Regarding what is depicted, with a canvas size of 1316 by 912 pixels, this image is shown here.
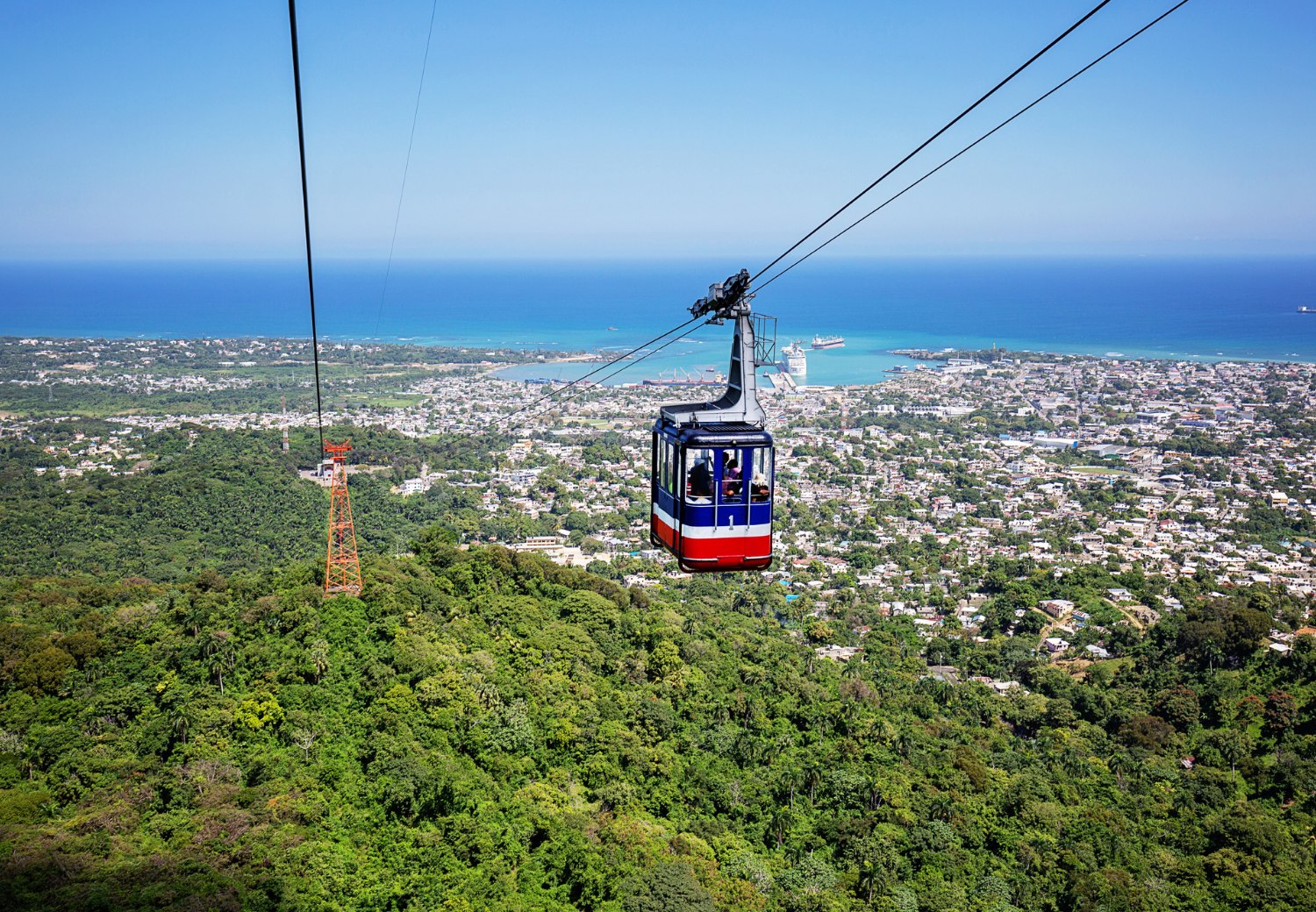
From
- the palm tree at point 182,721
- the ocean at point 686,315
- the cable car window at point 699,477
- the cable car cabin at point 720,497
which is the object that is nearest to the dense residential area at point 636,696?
the palm tree at point 182,721

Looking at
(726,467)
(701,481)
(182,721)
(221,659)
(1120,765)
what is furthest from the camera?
(1120,765)

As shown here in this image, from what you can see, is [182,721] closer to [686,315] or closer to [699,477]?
[699,477]

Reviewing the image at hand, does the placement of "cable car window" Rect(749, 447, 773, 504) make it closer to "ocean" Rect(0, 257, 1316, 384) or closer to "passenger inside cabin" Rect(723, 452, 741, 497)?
"passenger inside cabin" Rect(723, 452, 741, 497)

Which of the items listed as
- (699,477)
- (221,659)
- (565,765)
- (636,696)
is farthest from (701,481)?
(221,659)

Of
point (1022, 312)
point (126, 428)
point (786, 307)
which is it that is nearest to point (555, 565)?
point (126, 428)

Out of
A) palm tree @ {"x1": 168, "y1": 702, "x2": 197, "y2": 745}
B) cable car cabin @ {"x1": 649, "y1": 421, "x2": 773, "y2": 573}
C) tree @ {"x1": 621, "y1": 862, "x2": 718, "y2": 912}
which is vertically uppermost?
cable car cabin @ {"x1": 649, "y1": 421, "x2": 773, "y2": 573}

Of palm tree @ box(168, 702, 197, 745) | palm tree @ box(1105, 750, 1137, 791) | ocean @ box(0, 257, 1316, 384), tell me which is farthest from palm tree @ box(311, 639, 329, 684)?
ocean @ box(0, 257, 1316, 384)

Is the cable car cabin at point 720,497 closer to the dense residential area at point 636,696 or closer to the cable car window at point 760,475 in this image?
the cable car window at point 760,475

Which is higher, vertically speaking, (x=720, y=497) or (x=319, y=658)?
(x=720, y=497)
